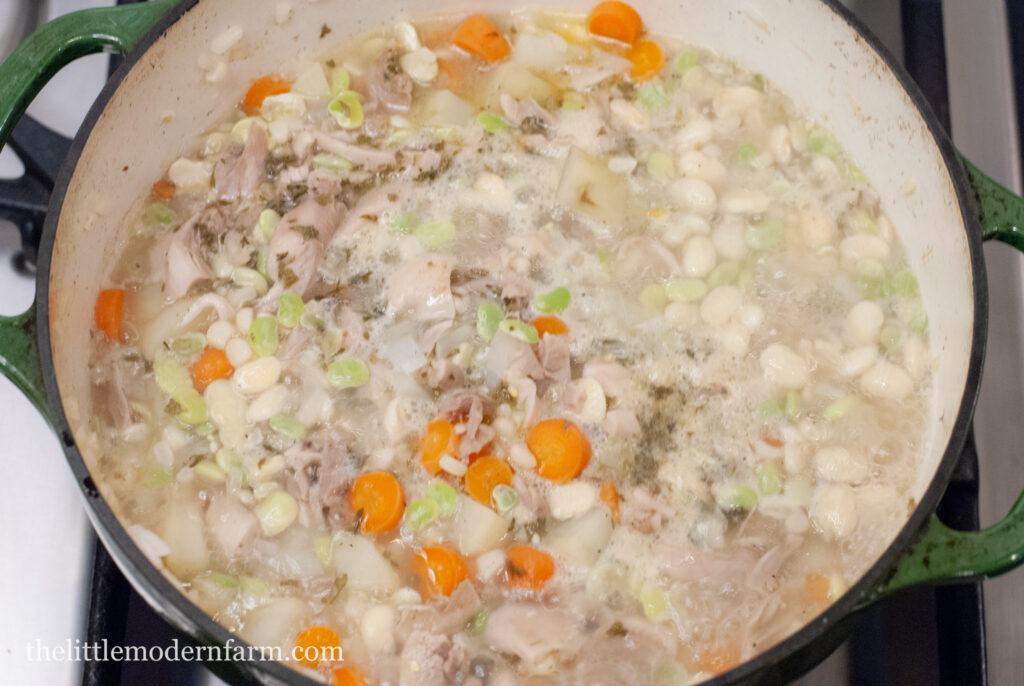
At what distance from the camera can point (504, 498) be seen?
1.23 metres

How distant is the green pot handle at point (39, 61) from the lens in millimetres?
1036

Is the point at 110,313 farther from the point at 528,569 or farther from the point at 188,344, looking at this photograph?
the point at 528,569

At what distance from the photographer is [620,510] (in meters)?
1.22

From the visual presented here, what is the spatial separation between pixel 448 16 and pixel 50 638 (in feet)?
4.29

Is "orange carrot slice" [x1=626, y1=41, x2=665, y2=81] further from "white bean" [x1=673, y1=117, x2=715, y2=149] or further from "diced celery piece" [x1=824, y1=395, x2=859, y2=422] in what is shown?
"diced celery piece" [x1=824, y1=395, x2=859, y2=422]

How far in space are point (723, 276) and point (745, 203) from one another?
146mm

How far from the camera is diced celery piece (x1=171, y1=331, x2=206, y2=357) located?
1333mm

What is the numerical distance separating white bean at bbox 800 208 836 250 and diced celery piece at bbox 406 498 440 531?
0.78 metres

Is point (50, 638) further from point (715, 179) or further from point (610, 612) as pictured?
point (715, 179)

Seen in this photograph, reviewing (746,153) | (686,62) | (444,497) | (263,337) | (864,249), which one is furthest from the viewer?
(686,62)

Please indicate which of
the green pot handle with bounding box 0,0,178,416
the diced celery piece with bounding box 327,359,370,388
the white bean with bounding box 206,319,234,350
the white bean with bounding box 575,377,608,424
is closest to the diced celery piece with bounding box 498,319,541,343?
the white bean with bounding box 575,377,608,424

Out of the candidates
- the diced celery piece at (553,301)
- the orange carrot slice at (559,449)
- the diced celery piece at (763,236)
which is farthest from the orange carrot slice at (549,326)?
the diced celery piece at (763,236)

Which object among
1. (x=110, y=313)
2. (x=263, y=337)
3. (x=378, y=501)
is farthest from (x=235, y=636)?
(x=110, y=313)

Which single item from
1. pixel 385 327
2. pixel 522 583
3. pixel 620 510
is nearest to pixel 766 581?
pixel 620 510
